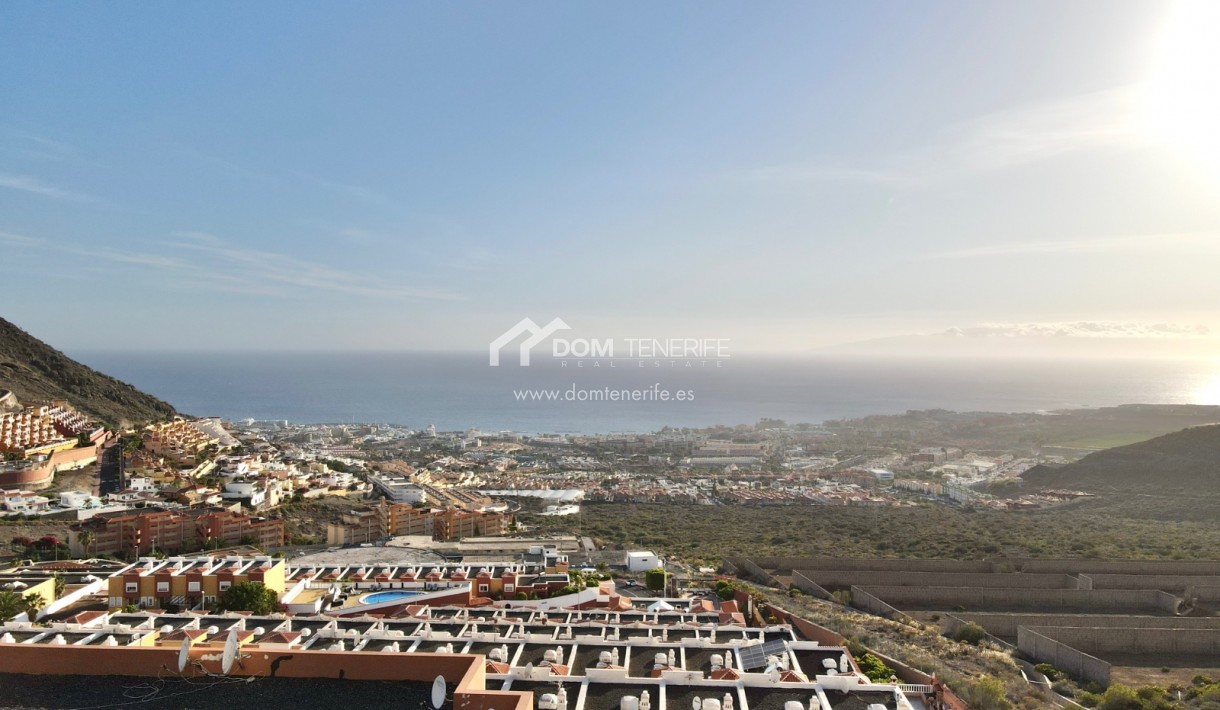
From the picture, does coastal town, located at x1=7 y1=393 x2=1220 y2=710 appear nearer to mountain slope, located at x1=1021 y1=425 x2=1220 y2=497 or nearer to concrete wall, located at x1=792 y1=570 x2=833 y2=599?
concrete wall, located at x1=792 y1=570 x2=833 y2=599

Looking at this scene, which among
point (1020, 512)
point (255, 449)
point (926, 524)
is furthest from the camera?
point (255, 449)

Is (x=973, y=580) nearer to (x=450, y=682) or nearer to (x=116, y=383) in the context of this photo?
(x=450, y=682)

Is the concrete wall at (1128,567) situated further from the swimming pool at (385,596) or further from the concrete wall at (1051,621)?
the swimming pool at (385,596)

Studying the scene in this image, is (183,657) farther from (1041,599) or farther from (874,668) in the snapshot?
(1041,599)

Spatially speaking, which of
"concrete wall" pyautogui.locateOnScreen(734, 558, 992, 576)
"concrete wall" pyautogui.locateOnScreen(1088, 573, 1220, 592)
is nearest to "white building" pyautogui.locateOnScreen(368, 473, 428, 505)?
"concrete wall" pyautogui.locateOnScreen(734, 558, 992, 576)

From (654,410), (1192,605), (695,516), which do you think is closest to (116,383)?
(695,516)

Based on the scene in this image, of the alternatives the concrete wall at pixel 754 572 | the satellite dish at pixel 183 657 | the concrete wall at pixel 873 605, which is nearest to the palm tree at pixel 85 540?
the satellite dish at pixel 183 657
